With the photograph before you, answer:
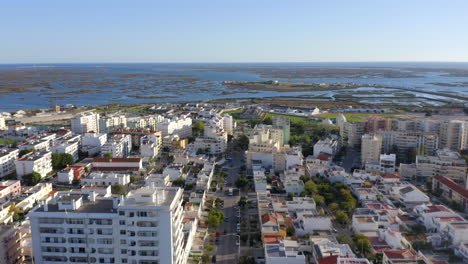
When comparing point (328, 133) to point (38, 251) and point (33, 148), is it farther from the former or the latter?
point (38, 251)

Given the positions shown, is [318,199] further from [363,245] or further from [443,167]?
[443,167]

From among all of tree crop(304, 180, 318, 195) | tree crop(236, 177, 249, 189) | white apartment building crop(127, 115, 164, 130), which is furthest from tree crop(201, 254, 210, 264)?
white apartment building crop(127, 115, 164, 130)

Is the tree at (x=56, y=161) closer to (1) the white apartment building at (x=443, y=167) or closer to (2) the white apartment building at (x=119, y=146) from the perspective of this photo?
(2) the white apartment building at (x=119, y=146)

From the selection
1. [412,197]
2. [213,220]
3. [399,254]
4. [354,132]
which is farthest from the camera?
[354,132]

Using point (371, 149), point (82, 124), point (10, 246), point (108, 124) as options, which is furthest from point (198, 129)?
point (10, 246)

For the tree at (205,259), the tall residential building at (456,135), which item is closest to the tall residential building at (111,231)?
the tree at (205,259)
